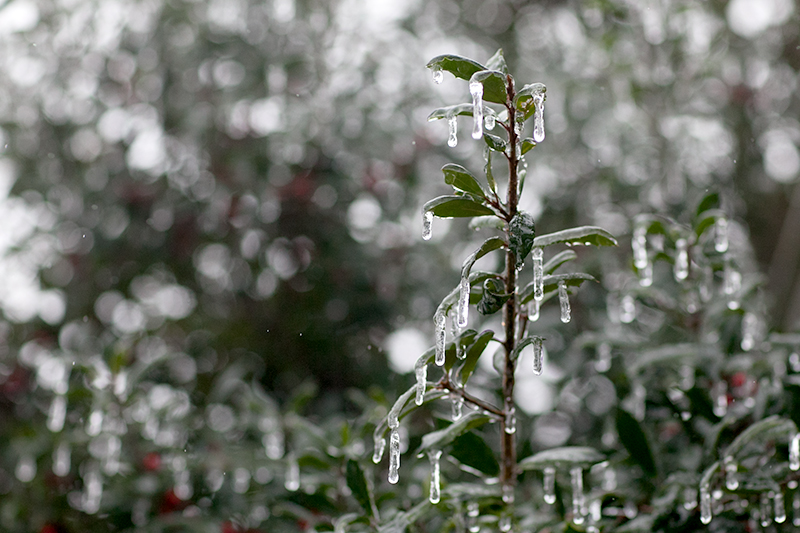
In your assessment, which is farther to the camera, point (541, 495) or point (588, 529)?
point (541, 495)

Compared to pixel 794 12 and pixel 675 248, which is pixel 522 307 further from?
pixel 794 12

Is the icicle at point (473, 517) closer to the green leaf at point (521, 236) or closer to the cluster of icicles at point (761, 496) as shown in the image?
the cluster of icicles at point (761, 496)

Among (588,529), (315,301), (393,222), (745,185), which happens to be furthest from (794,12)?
(588,529)

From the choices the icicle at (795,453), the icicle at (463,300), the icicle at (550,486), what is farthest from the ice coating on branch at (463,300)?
the icicle at (795,453)

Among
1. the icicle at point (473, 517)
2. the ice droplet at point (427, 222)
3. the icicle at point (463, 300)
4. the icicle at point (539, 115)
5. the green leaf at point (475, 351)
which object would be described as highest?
the icicle at point (539, 115)

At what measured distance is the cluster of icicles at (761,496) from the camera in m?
0.85

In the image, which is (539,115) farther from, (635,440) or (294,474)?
(294,474)

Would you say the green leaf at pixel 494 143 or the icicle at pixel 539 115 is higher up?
the icicle at pixel 539 115

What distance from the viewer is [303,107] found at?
2.07m

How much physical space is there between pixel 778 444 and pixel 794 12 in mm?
1862

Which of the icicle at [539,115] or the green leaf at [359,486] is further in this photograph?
the green leaf at [359,486]

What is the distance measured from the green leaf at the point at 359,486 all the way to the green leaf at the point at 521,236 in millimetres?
394

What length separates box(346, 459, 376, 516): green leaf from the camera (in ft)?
3.02

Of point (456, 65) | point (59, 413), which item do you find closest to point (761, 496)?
point (456, 65)
